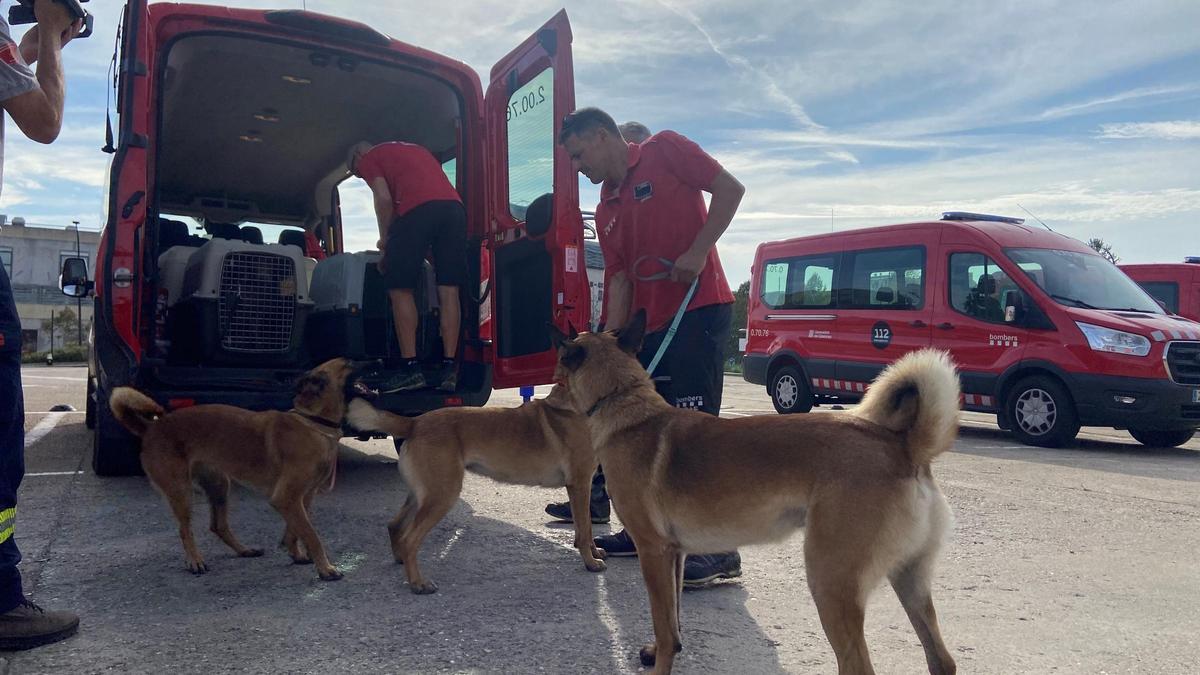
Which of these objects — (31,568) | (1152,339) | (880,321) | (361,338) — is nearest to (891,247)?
(880,321)

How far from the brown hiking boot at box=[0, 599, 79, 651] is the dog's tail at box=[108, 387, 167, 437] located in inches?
58.0

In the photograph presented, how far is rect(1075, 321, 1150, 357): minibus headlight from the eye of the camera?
26.0 ft

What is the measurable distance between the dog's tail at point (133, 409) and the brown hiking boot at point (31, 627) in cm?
147

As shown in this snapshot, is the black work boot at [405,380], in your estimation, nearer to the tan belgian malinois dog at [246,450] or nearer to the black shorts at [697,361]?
the tan belgian malinois dog at [246,450]

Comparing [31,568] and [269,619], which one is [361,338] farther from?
[269,619]

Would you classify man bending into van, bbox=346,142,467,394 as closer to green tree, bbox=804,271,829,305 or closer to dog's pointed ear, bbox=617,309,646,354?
dog's pointed ear, bbox=617,309,646,354

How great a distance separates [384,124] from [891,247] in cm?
639

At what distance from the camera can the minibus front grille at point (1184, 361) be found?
7.86 metres

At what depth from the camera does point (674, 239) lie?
3.81 meters

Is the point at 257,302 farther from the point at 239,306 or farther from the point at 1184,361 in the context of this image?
the point at 1184,361

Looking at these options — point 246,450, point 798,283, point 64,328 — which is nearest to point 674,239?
point 246,450

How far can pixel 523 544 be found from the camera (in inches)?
168

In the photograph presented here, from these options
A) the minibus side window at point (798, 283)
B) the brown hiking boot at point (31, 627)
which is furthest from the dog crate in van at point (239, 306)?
the minibus side window at point (798, 283)

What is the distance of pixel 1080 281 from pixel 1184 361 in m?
1.33
